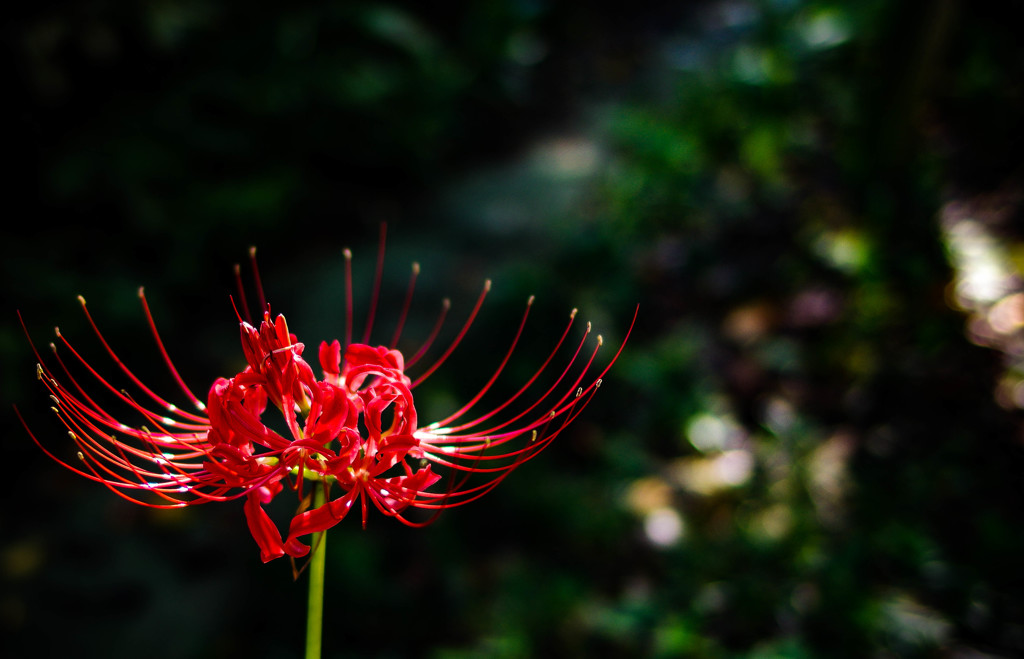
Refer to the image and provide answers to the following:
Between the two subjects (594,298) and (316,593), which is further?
(594,298)

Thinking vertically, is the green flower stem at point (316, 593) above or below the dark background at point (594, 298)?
below

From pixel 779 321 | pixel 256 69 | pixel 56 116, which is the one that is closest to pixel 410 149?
pixel 256 69

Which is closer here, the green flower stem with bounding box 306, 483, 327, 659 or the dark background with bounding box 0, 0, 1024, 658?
the green flower stem with bounding box 306, 483, 327, 659

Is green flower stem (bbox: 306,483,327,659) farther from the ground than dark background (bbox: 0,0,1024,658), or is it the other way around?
dark background (bbox: 0,0,1024,658)

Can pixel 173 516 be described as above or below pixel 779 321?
below

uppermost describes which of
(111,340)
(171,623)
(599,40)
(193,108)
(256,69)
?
(599,40)

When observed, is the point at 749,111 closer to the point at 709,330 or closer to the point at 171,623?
the point at 709,330

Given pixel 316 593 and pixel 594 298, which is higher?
pixel 594 298

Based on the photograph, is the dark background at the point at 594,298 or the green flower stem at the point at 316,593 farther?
the dark background at the point at 594,298
